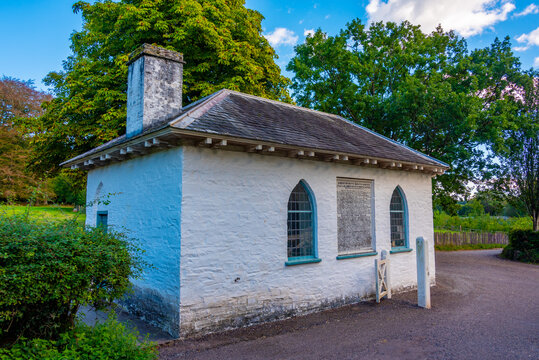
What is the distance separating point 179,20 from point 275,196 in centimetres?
1051

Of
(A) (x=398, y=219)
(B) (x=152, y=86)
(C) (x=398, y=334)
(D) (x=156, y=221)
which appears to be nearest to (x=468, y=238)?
(A) (x=398, y=219)

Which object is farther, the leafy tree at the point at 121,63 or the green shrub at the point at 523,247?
the green shrub at the point at 523,247

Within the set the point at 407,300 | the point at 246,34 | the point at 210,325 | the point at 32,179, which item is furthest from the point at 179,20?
the point at 32,179

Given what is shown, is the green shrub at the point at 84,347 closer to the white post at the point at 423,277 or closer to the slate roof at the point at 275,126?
the slate roof at the point at 275,126

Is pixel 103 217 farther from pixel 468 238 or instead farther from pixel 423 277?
pixel 468 238

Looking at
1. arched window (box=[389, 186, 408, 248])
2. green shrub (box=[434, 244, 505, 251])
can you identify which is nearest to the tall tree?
arched window (box=[389, 186, 408, 248])

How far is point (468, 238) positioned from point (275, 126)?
2683cm

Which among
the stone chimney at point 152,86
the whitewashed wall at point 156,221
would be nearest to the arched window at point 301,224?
the whitewashed wall at point 156,221

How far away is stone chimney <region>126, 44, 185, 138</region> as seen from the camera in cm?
868

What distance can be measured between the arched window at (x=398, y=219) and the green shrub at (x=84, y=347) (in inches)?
344

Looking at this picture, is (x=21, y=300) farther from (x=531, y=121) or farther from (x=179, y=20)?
(x=531, y=121)

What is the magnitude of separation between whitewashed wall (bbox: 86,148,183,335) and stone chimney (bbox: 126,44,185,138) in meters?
1.10

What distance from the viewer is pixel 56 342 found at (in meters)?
4.87

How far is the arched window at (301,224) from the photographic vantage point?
29.5 feet
